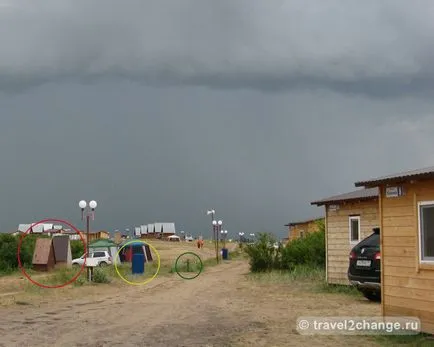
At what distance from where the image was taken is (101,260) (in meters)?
39.3

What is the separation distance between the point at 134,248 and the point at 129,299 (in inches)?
1037

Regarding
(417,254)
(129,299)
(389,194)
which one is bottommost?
(129,299)

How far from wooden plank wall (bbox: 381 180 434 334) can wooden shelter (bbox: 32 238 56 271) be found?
1008 inches

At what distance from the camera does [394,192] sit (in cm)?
1098

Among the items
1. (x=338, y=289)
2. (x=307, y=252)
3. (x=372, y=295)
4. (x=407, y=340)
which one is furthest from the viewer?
(x=307, y=252)

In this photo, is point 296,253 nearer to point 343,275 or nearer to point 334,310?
point 343,275

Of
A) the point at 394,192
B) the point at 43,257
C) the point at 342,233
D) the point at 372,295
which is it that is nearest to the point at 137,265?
the point at 43,257

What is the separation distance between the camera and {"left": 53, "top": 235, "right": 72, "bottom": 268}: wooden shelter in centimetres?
3572

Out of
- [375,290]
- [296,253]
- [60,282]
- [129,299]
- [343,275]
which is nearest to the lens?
[375,290]

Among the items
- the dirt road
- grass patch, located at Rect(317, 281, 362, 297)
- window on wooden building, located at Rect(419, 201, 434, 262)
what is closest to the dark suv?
the dirt road

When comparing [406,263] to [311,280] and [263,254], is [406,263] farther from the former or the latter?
[263,254]

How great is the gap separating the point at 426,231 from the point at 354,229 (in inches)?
367

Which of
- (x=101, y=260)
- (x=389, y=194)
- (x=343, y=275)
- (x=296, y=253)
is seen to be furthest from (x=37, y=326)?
(x=101, y=260)

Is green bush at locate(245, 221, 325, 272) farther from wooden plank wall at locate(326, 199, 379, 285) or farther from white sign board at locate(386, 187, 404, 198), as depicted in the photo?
white sign board at locate(386, 187, 404, 198)
